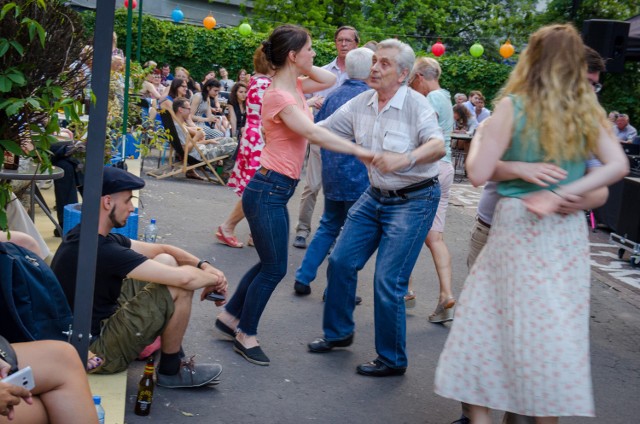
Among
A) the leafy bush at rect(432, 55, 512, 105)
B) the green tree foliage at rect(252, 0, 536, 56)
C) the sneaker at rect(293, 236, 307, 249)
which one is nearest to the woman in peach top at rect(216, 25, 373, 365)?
the sneaker at rect(293, 236, 307, 249)

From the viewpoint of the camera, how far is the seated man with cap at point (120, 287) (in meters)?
4.54

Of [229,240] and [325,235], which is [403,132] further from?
[229,240]

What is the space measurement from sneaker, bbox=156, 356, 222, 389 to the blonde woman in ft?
5.62

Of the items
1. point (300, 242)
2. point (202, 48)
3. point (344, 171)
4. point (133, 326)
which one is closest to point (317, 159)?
point (300, 242)

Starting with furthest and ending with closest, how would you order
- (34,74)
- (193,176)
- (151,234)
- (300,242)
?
(193,176) → (300,242) → (151,234) → (34,74)

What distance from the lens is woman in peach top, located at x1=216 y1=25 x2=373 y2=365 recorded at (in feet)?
17.7

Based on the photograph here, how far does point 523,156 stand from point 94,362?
2.43 meters

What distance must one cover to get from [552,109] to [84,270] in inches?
80.4

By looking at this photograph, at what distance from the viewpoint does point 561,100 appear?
3.75m

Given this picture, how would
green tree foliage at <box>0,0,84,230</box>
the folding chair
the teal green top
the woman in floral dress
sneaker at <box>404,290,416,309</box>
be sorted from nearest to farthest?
green tree foliage at <box>0,0,84,230</box> → the teal green top → sneaker at <box>404,290,416,309</box> → the woman in floral dress → the folding chair

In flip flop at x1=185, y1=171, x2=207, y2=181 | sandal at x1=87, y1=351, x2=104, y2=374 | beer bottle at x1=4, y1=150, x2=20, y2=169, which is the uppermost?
beer bottle at x1=4, y1=150, x2=20, y2=169

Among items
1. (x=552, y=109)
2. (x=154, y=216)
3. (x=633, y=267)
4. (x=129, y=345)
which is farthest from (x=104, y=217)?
(x=633, y=267)

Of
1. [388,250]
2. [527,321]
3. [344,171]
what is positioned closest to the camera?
[527,321]

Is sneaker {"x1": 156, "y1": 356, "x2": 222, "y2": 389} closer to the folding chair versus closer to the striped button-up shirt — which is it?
the striped button-up shirt
